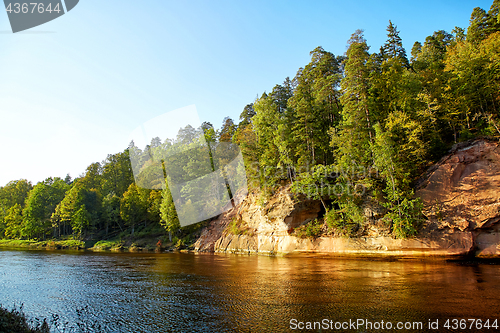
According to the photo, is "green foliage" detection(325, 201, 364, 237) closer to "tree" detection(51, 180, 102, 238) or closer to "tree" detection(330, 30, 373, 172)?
"tree" detection(330, 30, 373, 172)

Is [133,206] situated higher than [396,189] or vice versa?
[396,189]

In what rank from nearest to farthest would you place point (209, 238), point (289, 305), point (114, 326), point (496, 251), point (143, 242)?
point (114, 326), point (289, 305), point (496, 251), point (209, 238), point (143, 242)

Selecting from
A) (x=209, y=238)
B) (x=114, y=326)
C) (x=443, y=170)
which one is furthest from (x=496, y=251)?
(x=209, y=238)

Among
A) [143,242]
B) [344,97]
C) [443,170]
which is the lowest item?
[143,242]

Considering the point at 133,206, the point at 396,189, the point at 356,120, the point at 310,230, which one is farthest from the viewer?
the point at 133,206

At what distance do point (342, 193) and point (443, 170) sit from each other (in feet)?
32.7

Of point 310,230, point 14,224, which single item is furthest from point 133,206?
point 310,230

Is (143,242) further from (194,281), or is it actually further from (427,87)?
(427,87)

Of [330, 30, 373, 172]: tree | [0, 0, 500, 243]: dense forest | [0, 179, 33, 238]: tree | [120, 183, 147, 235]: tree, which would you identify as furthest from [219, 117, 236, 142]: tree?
[0, 179, 33, 238]: tree

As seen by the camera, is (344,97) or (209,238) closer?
(344,97)

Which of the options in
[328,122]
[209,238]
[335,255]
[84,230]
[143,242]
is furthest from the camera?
[84,230]

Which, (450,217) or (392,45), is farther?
(392,45)

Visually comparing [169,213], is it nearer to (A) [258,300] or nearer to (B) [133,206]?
(B) [133,206]

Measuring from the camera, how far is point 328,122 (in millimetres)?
40594
